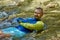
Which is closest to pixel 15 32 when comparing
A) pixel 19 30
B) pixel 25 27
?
pixel 19 30

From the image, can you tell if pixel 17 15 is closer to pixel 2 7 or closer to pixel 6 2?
pixel 2 7

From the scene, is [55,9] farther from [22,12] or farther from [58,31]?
[58,31]

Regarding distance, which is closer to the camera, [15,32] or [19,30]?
[15,32]

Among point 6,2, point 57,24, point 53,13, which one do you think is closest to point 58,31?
point 57,24

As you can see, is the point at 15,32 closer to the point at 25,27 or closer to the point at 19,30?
the point at 19,30

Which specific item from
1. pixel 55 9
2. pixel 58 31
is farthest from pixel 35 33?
pixel 55 9

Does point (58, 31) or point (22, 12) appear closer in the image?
point (58, 31)

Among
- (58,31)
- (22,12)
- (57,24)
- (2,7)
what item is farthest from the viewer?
(2,7)

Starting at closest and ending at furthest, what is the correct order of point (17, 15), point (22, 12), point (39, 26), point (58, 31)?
point (39, 26), point (58, 31), point (17, 15), point (22, 12)

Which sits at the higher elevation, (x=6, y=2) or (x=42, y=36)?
(x=6, y=2)

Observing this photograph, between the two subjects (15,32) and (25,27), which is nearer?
(15,32)

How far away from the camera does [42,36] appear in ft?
19.7

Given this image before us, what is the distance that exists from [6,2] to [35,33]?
3671 millimetres

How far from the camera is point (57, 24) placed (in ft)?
22.1
